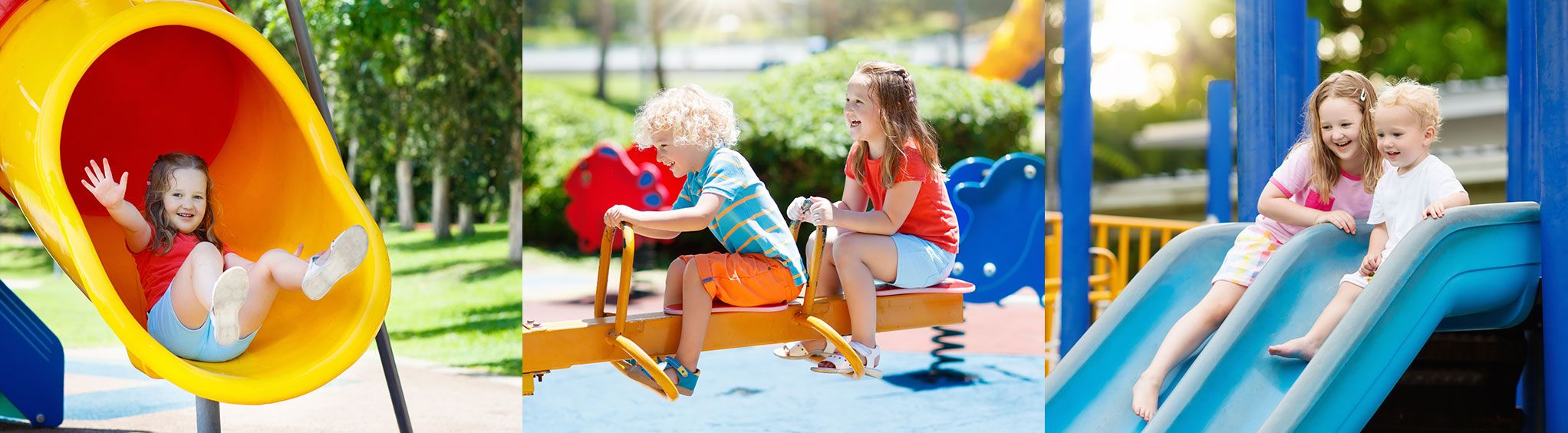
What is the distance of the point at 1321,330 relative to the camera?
3705 millimetres

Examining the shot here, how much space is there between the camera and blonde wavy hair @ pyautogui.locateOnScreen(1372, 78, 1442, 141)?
371 cm

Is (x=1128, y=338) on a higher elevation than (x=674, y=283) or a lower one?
lower

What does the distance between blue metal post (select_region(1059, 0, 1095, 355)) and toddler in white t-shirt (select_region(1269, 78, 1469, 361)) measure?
39.0 inches

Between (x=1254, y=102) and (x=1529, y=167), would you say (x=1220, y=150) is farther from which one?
(x=1529, y=167)

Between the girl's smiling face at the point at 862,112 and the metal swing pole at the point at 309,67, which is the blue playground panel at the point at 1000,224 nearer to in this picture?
the girl's smiling face at the point at 862,112

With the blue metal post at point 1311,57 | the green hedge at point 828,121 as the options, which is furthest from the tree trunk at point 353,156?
the blue metal post at point 1311,57

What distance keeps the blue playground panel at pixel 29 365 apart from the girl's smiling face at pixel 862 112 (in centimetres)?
331

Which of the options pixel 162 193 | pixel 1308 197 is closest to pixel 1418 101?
pixel 1308 197

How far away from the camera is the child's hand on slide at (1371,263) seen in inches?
149

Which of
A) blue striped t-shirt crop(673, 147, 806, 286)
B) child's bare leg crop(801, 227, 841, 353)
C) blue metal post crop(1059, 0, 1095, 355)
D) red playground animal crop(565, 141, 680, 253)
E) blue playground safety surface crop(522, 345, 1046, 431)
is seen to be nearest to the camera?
blue striped t-shirt crop(673, 147, 806, 286)

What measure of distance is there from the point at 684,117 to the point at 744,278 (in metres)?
0.47

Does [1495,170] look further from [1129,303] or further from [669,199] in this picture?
[1129,303]

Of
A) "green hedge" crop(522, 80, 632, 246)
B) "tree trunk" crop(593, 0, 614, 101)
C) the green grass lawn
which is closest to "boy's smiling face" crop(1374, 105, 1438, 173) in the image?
the green grass lawn

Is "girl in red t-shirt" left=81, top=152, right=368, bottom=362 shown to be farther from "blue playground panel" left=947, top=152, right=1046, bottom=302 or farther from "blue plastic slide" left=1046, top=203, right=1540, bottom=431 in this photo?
"blue playground panel" left=947, top=152, right=1046, bottom=302
